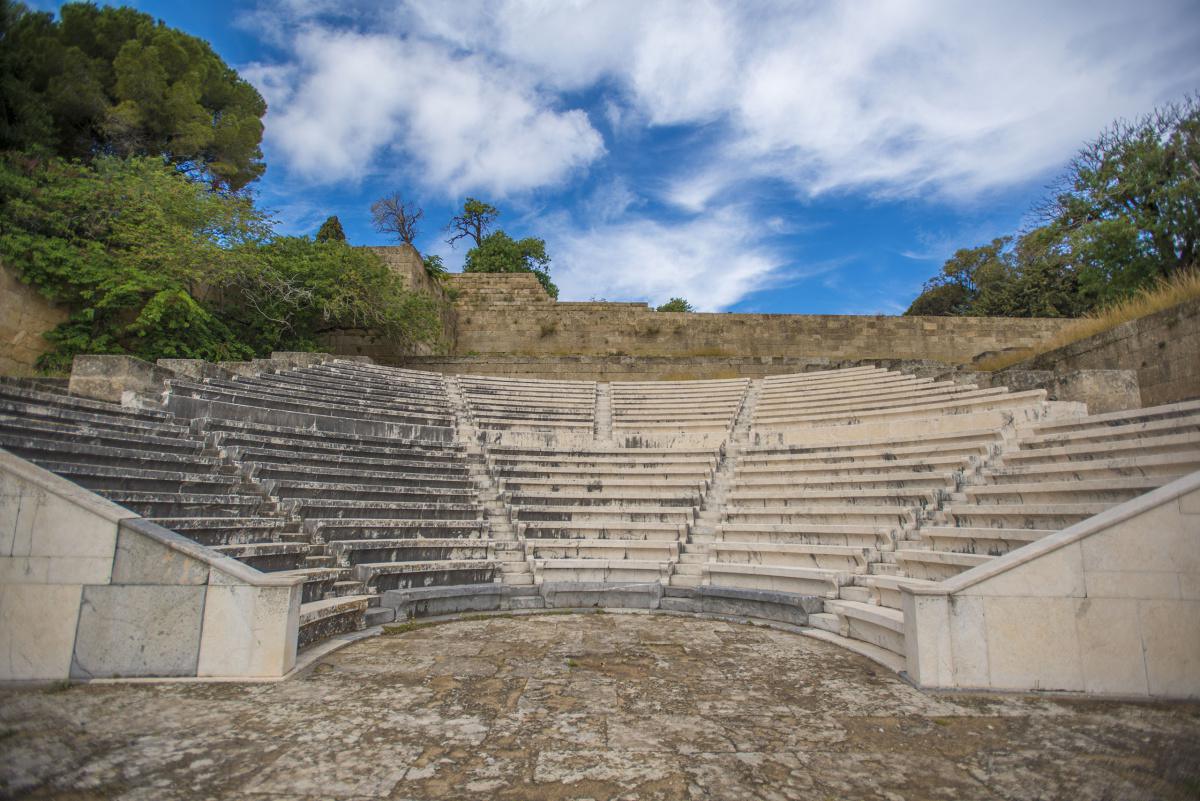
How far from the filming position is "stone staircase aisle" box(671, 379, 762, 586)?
679 cm

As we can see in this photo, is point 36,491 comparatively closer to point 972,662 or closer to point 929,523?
point 972,662

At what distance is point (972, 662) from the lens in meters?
3.58

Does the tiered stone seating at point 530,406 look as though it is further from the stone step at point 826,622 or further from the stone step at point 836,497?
the stone step at point 826,622

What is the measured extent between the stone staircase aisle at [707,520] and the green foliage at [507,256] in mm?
22661

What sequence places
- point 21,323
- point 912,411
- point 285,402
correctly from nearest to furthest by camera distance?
point 285,402, point 912,411, point 21,323

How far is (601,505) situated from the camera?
7977 millimetres

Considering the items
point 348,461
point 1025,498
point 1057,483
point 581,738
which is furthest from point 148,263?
point 1057,483

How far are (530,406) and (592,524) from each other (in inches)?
218

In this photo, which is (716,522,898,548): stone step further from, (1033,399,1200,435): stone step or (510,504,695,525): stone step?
(1033,399,1200,435): stone step

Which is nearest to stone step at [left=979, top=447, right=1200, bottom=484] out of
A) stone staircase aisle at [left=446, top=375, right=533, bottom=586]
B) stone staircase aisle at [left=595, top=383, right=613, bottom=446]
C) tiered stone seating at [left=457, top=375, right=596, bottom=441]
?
stone staircase aisle at [left=446, top=375, right=533, bottom=586]

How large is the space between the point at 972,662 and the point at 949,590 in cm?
44

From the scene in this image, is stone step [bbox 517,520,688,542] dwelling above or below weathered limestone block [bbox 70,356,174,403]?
below

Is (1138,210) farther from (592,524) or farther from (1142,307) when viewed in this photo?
(592,524)

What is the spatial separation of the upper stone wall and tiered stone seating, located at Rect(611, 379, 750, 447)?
5.69 m
